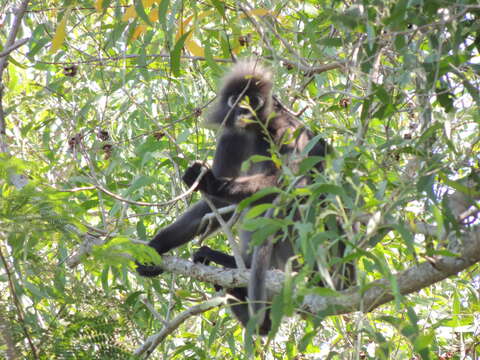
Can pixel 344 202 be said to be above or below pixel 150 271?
below

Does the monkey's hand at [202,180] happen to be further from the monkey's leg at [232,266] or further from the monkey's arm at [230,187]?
the monkey's leg at [232,266]

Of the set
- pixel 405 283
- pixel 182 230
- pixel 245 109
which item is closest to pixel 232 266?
pixel 182 230

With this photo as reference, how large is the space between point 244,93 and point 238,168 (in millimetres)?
641

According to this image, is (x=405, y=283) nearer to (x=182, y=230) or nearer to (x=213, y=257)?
(x=213, y=257)

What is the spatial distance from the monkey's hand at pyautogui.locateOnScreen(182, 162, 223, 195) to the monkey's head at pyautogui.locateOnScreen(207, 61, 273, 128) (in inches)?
20.8

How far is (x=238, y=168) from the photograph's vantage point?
5141 mm

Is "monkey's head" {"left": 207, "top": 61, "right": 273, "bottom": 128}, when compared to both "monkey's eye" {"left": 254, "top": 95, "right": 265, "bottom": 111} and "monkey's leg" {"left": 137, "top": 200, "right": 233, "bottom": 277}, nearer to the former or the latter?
"monkey's eye" {"left": 254, "top": 95, "right": 265, "bottom": 111}

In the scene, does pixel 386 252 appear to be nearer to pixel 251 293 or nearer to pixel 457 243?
pixel 251 293

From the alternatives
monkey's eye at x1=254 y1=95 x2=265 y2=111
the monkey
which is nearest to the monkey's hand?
the monkey

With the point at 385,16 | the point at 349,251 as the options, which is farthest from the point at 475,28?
the point at 349,251

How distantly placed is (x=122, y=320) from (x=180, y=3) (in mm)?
1725

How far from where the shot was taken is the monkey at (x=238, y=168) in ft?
14.1

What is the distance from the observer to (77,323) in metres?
2.65

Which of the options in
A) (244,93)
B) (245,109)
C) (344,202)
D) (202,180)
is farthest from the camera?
(244,93)
